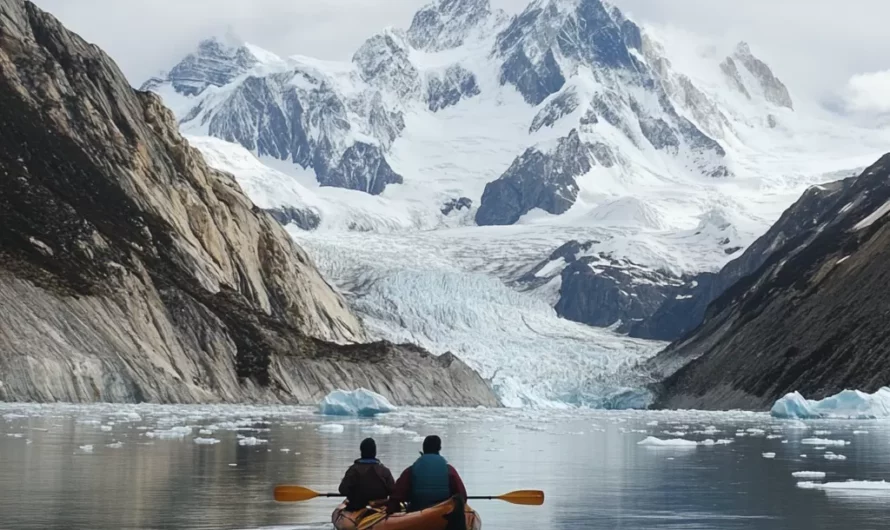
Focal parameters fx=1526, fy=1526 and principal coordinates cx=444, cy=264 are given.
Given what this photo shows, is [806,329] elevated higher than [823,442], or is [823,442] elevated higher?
[806,329]

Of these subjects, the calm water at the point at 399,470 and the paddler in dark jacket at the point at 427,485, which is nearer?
the paddler in dark jacket at the point at 427,485

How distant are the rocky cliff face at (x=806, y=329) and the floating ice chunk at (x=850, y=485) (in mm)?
81329

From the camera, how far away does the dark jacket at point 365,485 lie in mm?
24000

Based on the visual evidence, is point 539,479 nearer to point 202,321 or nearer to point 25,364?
point 25,364

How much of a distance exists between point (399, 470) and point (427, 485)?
47.9 ft

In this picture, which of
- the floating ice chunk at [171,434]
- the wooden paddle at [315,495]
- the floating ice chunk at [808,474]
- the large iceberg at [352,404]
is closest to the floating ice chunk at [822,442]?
the floating ice chunk at [808,474]

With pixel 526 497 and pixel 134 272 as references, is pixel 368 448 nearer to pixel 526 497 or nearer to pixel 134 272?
pixel 526 497

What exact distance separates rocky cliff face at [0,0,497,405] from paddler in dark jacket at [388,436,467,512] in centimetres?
6556

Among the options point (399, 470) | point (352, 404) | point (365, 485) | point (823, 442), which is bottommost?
point (365, 485)

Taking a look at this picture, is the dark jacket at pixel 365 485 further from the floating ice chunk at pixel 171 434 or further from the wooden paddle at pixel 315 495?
the floating ice chunk at pixel 171 434

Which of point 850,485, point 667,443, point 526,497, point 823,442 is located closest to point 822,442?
→ point 823,442

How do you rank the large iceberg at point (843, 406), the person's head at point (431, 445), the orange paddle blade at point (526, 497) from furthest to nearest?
the large iceberg at point (843, 406) < the orange paddle blade at point (526, 497) < the person's head at point (431, 445)

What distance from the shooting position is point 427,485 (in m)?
22.7

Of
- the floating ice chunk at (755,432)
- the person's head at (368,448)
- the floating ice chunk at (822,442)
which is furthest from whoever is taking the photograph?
the floating ice chunk at (755,432)
